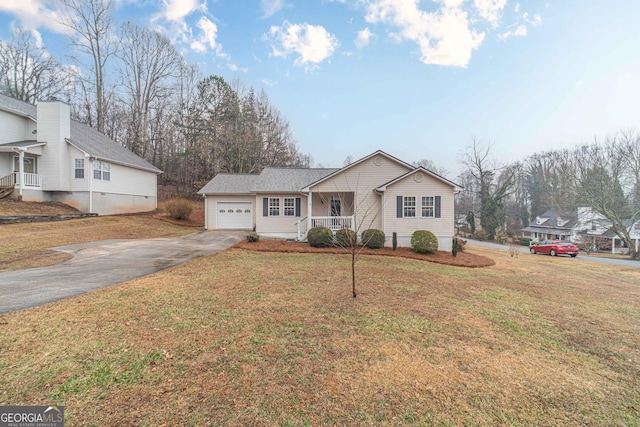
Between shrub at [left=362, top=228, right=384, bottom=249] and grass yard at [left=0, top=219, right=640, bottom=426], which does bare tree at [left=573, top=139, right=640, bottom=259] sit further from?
grass yard at [left=0, top=219, right=640, bottom=426]

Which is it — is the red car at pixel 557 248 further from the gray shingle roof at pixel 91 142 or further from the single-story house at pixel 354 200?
the gray shingle roof at pixel 91 142

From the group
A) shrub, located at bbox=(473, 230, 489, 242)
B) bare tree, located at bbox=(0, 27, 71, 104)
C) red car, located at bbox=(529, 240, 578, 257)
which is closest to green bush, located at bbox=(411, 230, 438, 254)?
red car, located at bbox=(529, 240, 578, 257)

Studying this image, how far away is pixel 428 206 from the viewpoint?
14172 millimetres

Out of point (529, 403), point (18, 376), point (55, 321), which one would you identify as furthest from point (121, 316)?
point (529, 403)

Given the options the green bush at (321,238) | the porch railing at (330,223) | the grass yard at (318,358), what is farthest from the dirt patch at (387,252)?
the grass yard at (318,358)

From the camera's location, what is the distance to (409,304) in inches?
239

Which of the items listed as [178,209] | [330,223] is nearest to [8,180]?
[178,209]

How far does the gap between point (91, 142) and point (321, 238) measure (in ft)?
70.2

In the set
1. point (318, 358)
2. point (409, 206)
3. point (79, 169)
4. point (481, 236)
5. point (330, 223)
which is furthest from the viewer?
point (481, 236)

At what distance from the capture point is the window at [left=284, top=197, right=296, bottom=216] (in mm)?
16938

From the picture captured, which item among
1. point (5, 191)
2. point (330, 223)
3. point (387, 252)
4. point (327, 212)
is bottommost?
point (387, 252)

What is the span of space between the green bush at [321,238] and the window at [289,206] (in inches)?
130

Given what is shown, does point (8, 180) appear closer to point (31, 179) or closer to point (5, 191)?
point (5, 191)

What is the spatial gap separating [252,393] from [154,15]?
27333mm
